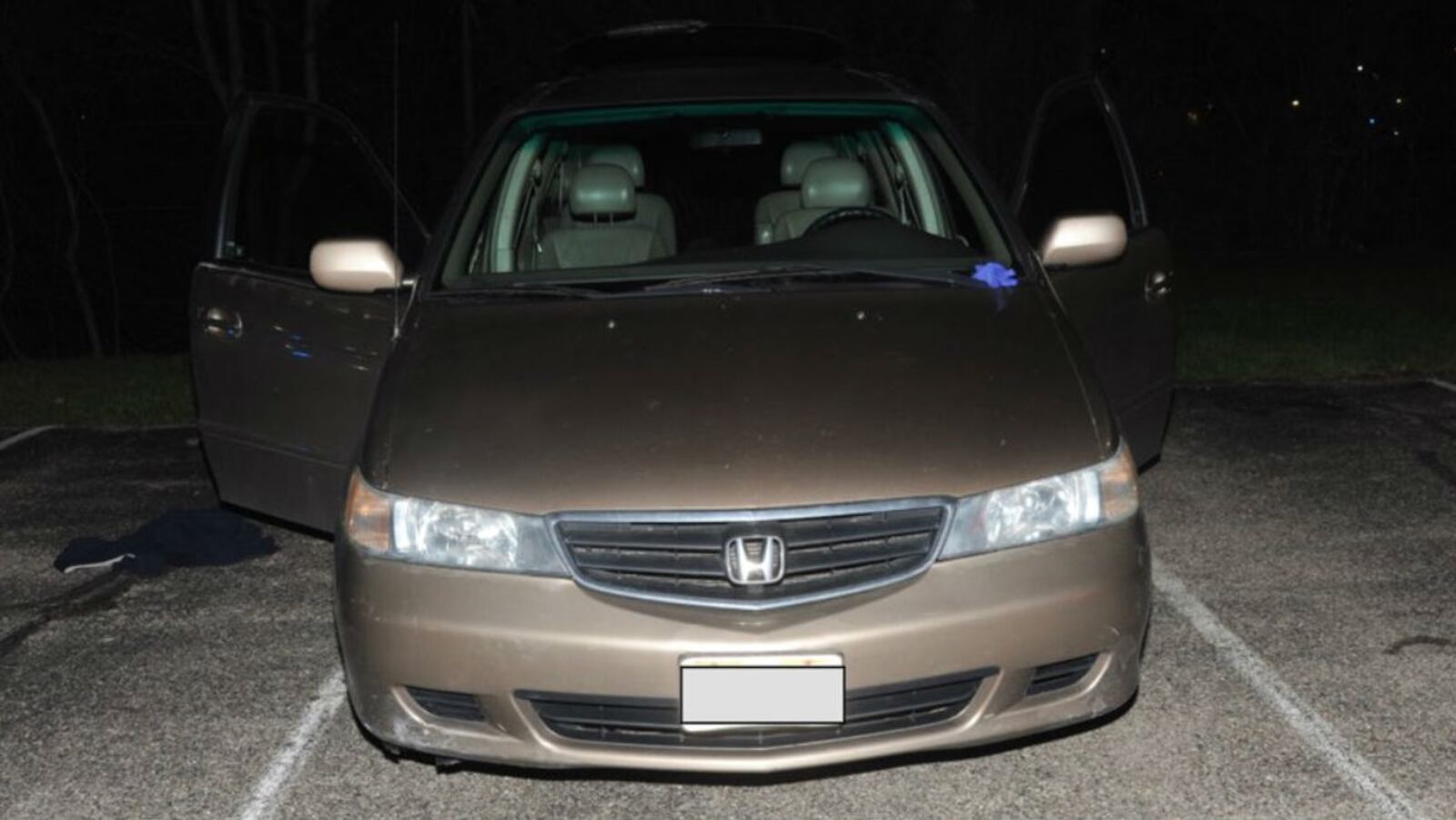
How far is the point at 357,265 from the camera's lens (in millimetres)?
4785

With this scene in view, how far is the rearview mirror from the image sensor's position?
188 inches

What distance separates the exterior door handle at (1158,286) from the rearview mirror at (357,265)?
259cm

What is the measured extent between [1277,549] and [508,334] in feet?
10.5

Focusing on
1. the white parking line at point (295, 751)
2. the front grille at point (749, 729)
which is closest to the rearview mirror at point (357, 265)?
the white parking line at point (295, 751)

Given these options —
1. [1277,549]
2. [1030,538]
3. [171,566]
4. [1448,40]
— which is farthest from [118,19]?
[1448,40]

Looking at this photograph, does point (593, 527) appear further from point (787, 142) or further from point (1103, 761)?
point (787, 142)

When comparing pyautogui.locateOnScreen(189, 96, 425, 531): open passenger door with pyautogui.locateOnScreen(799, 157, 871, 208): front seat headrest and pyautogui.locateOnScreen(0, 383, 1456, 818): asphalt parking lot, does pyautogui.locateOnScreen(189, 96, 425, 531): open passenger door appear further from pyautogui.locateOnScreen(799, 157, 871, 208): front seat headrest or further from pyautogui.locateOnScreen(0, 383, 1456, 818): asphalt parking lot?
pyautogui.locateOnScreen(799, 157, 871, 208): front seat headrest

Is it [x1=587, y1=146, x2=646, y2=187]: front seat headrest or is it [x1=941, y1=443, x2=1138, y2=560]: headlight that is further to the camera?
[x1=587, y1=146, x2=646, y2=187]: front seat headrest

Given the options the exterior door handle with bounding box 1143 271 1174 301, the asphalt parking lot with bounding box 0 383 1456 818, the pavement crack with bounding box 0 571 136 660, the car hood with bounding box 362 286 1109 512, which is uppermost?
the car hood with bounding box 362 286 1109 512

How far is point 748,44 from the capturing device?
620cm

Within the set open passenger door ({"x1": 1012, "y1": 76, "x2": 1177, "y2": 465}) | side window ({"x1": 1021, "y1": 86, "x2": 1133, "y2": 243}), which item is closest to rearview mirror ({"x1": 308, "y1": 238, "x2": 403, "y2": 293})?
open passenger door ({"x1": 1012, "y1": 76, "x2": 1177, "y2": 465})

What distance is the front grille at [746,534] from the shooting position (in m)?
3.52

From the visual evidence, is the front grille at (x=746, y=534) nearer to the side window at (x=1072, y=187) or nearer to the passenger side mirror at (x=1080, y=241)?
the passenger side mirror at (x=1080, y=241)

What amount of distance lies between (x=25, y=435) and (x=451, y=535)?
6661 mm
